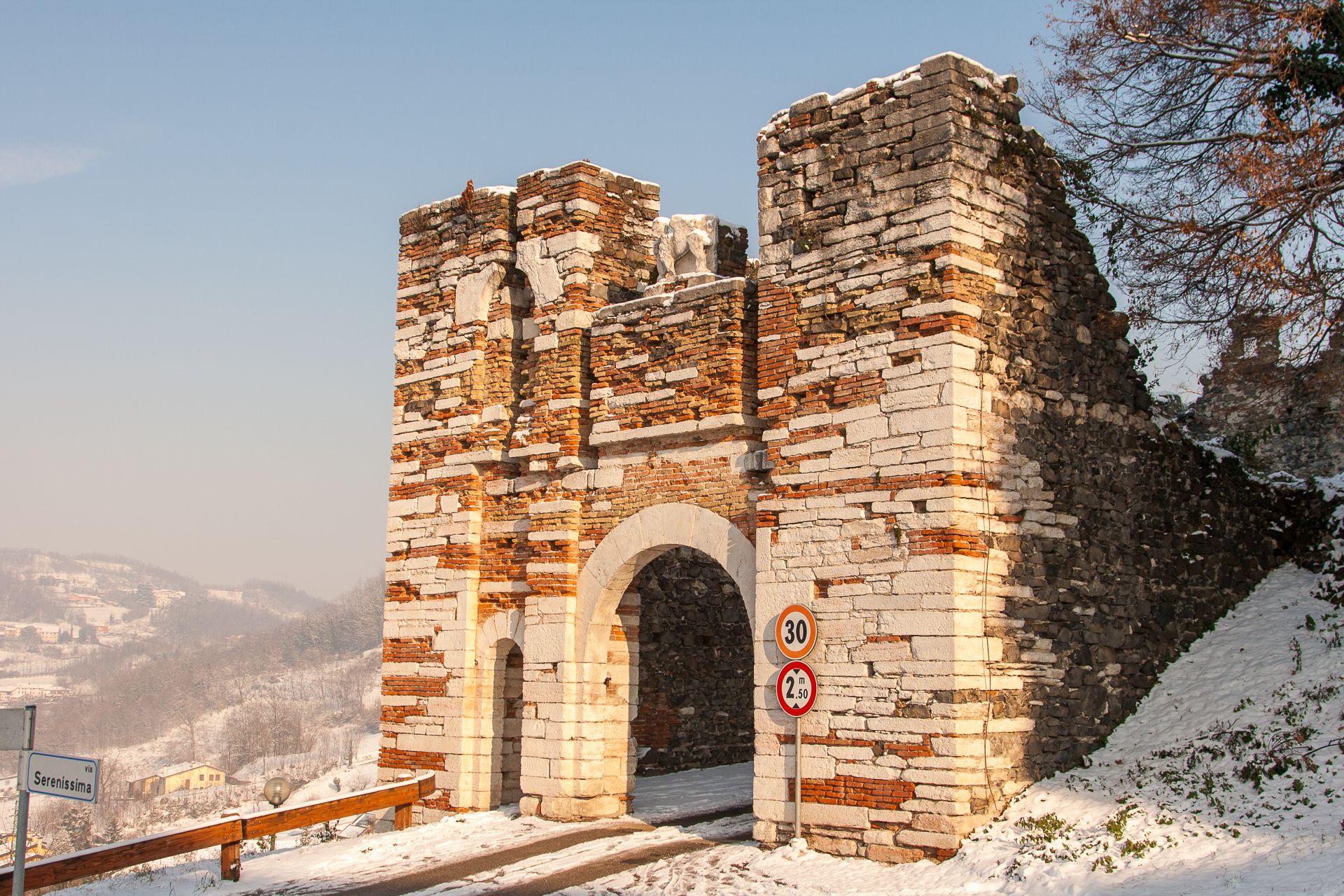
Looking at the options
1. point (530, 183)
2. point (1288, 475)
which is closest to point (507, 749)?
point (530, 183)

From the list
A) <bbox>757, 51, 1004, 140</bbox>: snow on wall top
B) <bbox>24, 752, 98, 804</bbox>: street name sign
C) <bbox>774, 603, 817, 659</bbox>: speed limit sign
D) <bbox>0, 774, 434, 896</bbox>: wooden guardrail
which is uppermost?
<bbox>757, 51, 1004, 140</bbox>: snow on wall top

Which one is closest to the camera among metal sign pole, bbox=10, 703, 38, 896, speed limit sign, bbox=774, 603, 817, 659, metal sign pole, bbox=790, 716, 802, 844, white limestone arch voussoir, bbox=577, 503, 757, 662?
metal sign pole, bbox=10, 703, 38, 896

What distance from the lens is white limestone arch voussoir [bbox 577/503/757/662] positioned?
38.1 feet

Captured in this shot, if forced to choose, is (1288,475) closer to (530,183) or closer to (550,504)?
(550,504)

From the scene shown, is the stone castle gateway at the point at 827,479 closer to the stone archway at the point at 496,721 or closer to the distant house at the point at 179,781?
the stone archway at the point at 496,721

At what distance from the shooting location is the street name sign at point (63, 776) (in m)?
7.36

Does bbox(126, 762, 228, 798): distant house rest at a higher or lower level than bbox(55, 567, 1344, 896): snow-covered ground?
lower

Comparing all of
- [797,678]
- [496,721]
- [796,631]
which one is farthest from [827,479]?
[496,721]

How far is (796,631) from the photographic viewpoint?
35.0 feet

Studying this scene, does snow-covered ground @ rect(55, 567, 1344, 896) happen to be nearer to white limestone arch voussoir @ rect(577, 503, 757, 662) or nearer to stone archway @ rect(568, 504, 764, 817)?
stone archway @ rect(568, 504, 764, 817)

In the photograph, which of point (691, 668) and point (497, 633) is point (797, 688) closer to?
point (497, 633)

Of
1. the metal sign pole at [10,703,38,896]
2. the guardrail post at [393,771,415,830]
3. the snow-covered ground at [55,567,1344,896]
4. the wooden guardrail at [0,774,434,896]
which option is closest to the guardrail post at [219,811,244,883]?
the wooden guardrail at [0,774,434,896]

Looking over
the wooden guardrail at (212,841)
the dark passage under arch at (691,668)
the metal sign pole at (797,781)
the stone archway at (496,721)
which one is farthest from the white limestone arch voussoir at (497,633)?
the metal sign pole at (797,781)

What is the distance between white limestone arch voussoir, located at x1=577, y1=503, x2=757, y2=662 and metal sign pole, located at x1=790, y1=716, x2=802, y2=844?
105 centimetres
